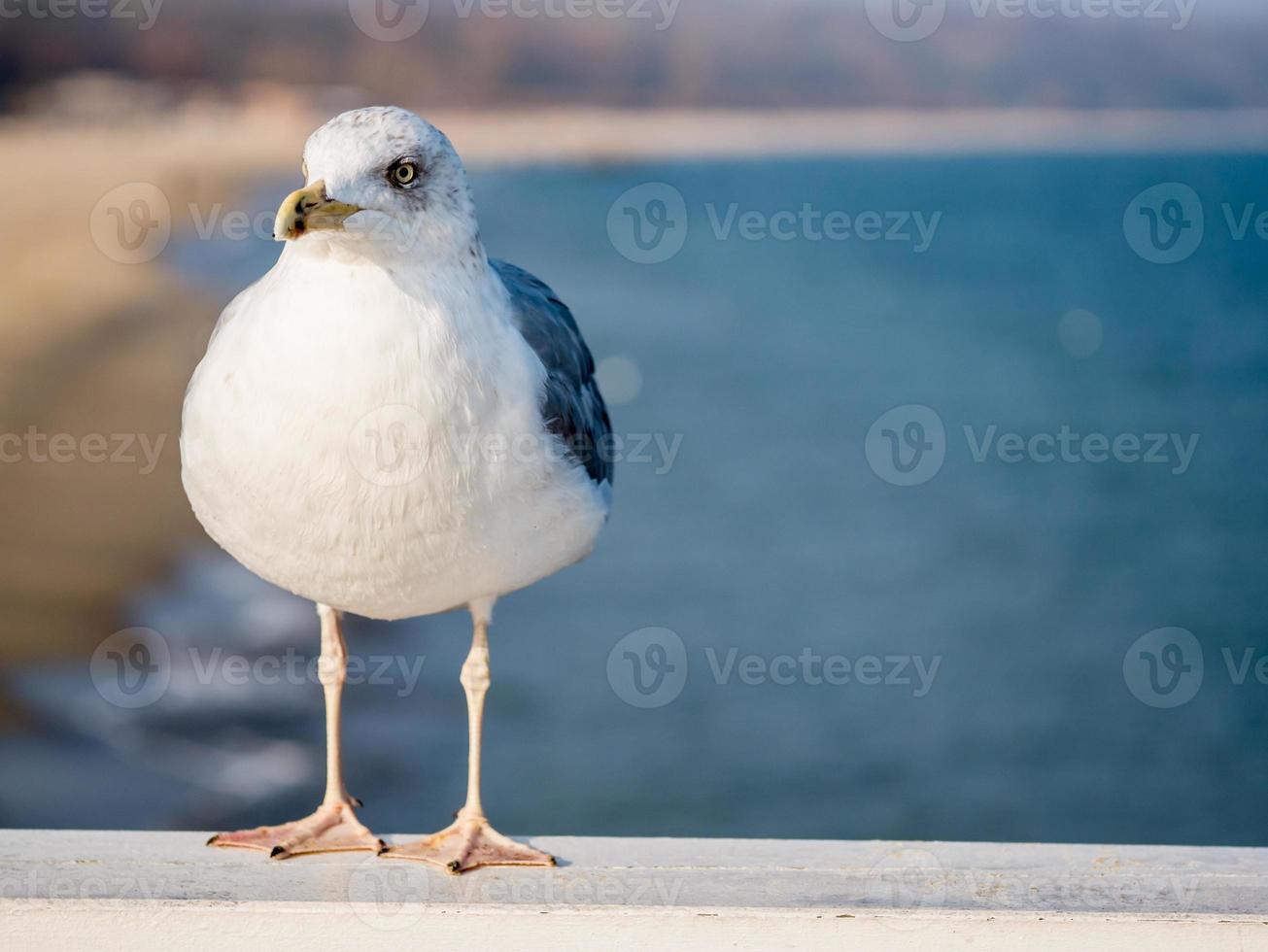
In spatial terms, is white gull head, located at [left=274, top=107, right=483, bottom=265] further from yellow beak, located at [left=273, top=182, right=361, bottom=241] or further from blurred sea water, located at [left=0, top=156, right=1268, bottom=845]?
blurred sea water, located at [left=0, top=156, right=1268, bottom=845]

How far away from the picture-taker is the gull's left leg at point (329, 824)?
2.93m

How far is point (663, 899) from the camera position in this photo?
2.50 m

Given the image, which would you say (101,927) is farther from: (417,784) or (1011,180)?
(1011,180)

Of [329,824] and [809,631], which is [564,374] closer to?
[329,824]

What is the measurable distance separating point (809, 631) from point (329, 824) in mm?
11897

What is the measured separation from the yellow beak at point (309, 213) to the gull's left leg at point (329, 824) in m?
1.00

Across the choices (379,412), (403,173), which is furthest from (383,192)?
(379,412)

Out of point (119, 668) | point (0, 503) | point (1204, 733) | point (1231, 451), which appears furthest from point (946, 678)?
point (1231, 451)

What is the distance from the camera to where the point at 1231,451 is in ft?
80.8

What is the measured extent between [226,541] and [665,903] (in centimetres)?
107

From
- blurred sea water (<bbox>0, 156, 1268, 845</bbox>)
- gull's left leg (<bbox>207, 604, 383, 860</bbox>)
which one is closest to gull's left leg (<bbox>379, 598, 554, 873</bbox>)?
gull's left leg (<bbox>207, 604, 383, 860</bbox>)

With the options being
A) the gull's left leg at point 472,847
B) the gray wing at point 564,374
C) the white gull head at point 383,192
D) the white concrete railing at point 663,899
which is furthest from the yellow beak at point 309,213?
the white concrete railing at point 663,899

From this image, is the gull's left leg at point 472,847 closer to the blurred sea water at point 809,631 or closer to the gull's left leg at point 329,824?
the gull's left leg at point 329,824

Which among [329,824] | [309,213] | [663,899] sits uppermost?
[309,213]
